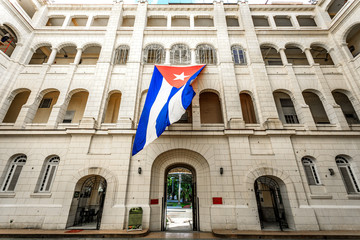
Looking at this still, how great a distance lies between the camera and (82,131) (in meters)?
11.5

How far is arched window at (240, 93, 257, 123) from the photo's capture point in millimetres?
14477

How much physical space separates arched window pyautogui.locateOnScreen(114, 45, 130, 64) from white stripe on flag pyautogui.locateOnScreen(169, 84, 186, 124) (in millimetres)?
7853

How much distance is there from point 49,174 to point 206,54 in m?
15.6

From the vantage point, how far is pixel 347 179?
36.7 feet

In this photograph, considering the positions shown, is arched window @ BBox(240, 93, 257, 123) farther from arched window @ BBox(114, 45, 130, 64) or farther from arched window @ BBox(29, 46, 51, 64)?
arched window @ BBox(29, 46, 51, 64)

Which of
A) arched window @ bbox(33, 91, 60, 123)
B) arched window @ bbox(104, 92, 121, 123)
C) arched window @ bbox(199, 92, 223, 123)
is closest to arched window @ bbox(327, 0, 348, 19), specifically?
arched window @ bbox(199, 92, 223, 123)

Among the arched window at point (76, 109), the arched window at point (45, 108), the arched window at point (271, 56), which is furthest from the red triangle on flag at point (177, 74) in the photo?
the arched window at point (45, 108)

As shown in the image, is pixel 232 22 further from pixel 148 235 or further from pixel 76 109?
pixel 148 235

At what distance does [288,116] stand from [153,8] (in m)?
17.4

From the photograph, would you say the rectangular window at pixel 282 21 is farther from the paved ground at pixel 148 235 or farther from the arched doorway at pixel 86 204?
the arched doorway at pixel 86 204

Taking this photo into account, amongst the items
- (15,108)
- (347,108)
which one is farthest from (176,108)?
(347,108)

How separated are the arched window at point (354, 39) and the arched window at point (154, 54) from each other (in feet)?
56.9

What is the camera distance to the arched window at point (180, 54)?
48.8ft

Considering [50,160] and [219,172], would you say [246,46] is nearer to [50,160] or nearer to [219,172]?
[219,172]
